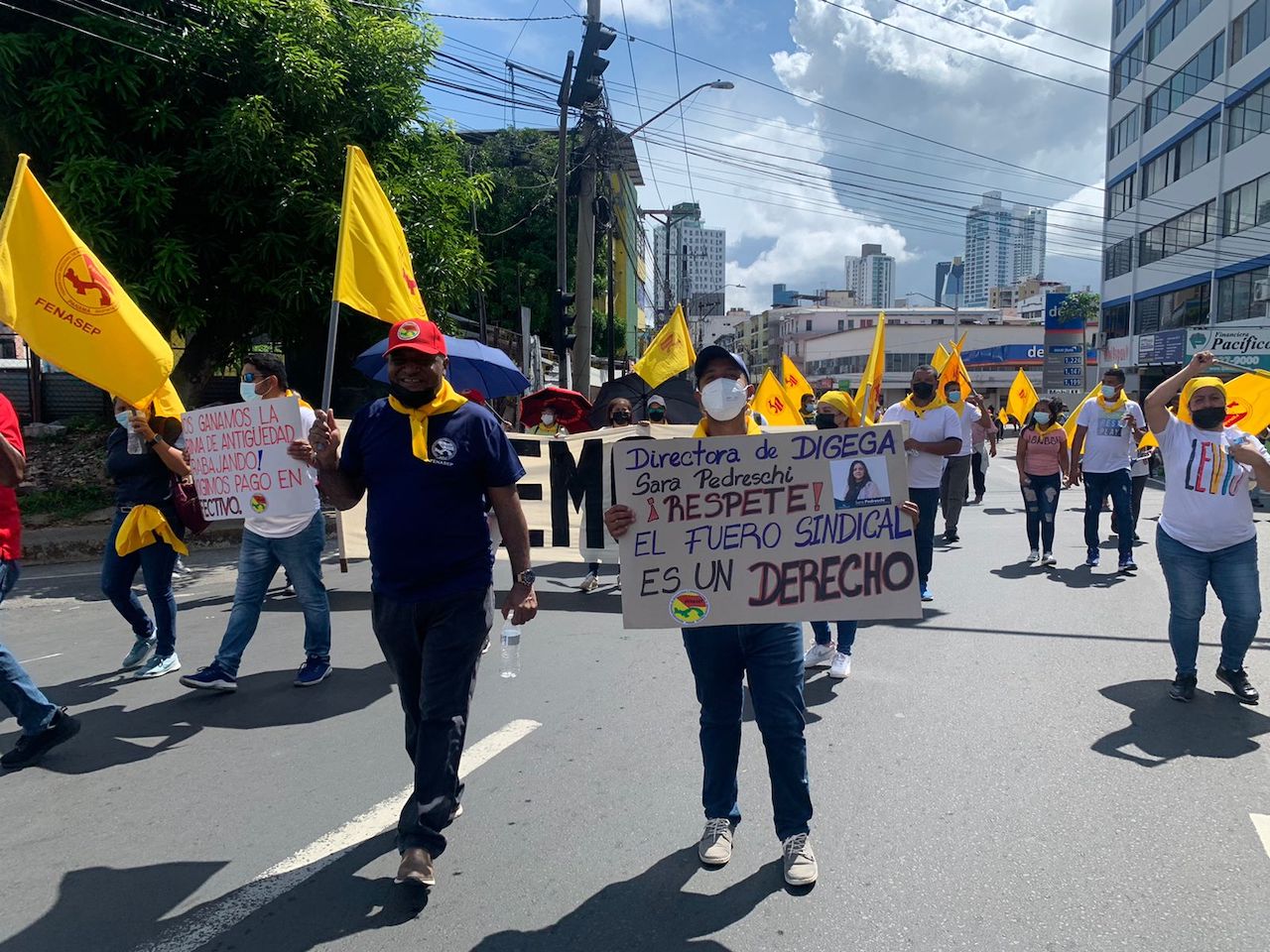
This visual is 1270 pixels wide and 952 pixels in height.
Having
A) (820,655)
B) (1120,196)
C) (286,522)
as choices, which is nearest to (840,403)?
(820,655)

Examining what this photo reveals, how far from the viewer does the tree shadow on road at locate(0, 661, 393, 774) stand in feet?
14.4

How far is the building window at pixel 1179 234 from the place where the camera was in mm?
35969

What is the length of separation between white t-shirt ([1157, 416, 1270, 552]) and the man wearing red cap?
3784mm

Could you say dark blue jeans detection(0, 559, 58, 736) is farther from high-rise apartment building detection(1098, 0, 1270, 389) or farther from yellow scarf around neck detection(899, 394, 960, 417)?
high-rise apartment building detection(1098, 0, 1270, 389)

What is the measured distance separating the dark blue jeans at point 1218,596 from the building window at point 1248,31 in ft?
118

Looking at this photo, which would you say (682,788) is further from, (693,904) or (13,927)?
(13,927)

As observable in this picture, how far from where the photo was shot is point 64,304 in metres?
4.40

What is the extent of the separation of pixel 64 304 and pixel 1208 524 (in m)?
5.95

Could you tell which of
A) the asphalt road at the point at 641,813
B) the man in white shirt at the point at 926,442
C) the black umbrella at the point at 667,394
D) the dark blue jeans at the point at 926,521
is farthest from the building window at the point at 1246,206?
the asphalt road at the point at 641,813

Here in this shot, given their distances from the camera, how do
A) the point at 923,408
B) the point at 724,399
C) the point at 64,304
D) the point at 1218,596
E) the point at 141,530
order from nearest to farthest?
Answer: 1. the point at 724,399
2. the point at 64,304
3. the point at 1218,596
4. the point at 141,530
5. the point at 923,408

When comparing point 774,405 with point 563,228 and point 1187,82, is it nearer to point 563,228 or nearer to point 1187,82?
point 563,228

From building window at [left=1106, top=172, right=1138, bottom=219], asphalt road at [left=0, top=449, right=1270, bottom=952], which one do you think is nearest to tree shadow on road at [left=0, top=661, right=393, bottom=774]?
asphalt road at [left=0, top=449, right=1270, bottom=952]

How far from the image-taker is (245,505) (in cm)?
525

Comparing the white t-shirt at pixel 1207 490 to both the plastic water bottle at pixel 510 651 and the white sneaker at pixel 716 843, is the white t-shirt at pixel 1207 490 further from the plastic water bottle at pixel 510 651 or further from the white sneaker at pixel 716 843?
the plastic water bottle at pixel 510 651
